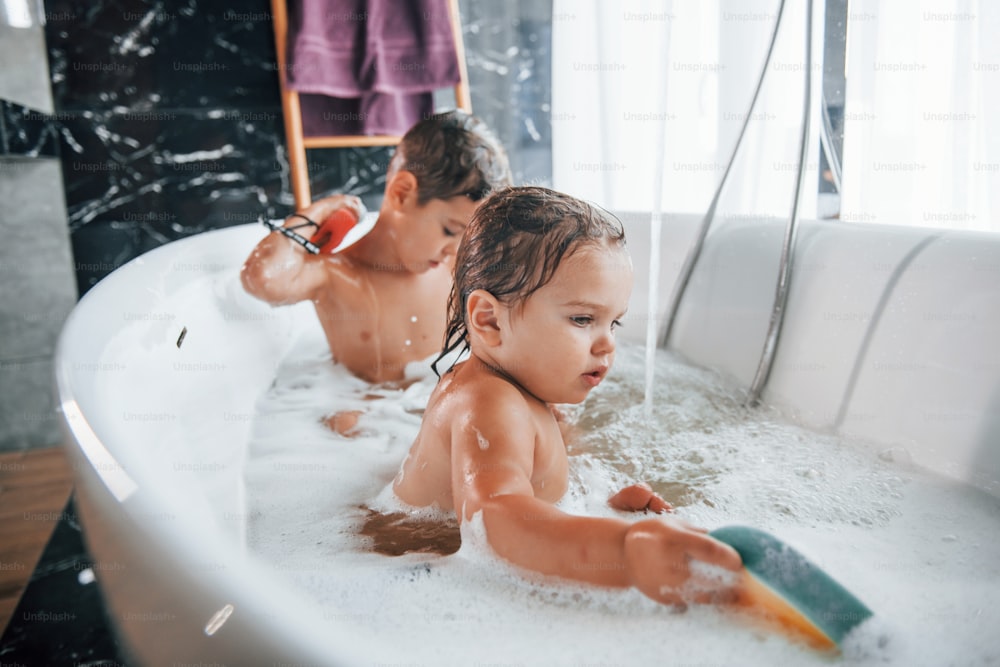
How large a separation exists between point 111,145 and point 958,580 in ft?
8.20

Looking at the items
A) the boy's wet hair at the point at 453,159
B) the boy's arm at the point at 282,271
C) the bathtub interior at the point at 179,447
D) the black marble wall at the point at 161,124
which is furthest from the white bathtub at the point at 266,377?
the black marble wall at the point at 161,124

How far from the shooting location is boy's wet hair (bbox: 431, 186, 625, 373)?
76 centimetres

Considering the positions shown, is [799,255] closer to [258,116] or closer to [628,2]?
[628,2]

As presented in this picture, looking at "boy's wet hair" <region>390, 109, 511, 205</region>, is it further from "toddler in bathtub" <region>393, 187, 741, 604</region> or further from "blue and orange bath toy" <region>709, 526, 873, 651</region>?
"blue and orange bath toy" <region>709, 526, 873, 651</region>

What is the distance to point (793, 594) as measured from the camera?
478 mm

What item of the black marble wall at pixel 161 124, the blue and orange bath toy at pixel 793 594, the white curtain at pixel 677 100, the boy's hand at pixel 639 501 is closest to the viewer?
the blue and orange bath toy at pixel 793 594

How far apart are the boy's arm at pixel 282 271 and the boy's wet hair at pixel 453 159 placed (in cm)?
24

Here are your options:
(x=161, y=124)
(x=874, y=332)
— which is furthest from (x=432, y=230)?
(x=161, y=124)

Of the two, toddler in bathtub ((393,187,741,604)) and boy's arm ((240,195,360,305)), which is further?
boy's arm ((240,195,360,305))

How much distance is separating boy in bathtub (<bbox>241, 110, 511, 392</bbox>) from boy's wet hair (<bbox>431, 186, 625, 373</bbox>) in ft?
1.45

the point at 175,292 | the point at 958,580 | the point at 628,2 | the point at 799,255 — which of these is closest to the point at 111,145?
the point at 175,292

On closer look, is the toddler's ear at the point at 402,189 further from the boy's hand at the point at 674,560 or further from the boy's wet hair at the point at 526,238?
the boy's hand at the point at 674,560

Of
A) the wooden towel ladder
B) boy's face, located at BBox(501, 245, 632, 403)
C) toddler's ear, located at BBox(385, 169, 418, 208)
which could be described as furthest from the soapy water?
the wooden towel ladder

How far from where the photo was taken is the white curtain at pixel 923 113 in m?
1.26
